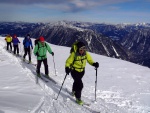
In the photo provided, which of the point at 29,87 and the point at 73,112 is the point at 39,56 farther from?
the point at 73,112

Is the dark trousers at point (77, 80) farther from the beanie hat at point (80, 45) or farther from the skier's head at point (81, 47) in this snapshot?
the beanie hat at point (80, 45)

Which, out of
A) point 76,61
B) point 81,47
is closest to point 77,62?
point 76,61

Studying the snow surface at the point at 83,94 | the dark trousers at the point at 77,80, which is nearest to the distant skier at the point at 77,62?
the dark trousers at the point at 77,80

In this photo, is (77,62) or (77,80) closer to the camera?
(77,62)

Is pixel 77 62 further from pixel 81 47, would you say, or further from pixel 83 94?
pixel 83 94

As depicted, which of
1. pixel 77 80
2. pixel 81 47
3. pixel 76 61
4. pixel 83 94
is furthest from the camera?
pixel 83 94

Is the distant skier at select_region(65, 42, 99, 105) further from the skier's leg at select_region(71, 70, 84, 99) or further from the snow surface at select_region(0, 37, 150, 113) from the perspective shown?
the snow surface at select_region(0, 37, 150, 113)

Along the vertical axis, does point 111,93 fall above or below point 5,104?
below

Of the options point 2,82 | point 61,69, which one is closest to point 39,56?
point 2,82

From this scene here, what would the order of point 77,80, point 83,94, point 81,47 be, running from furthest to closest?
point 83,94 → point 77,80 → point 81,47

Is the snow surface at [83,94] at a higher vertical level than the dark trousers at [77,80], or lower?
lower

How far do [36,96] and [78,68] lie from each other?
222 cm

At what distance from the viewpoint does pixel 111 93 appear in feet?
46.8

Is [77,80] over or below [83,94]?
over
